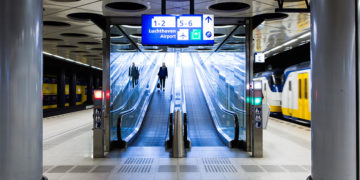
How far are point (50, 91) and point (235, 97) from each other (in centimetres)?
1453

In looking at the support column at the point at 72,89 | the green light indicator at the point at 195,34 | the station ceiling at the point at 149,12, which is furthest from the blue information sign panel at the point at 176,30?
the support column at the point at 72,89

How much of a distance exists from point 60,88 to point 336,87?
2057 centimetres

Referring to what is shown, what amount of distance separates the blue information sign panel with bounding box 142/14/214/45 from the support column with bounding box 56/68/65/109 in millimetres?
16282

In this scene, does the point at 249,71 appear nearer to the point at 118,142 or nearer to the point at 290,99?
the point at 118,142

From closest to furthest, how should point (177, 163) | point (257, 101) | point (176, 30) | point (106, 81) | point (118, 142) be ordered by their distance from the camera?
point (177, 163), point (176, 30), point (257, 101), point (106, 81), point (118, 142)

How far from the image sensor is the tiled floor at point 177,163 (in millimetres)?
4871

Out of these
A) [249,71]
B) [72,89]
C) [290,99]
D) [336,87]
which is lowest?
[290,99]

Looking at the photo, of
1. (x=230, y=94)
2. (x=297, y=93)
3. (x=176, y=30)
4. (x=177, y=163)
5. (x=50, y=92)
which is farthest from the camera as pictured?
(x=50, y=92)

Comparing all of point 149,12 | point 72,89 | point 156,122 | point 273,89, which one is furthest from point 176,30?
point 72,89

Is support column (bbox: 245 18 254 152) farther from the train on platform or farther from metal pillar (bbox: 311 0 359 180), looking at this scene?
the train on platform

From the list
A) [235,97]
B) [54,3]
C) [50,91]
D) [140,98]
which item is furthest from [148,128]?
[50,91]

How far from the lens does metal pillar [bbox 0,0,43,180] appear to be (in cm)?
234

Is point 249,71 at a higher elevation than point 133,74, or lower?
lower

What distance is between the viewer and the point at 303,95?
12172 mm
